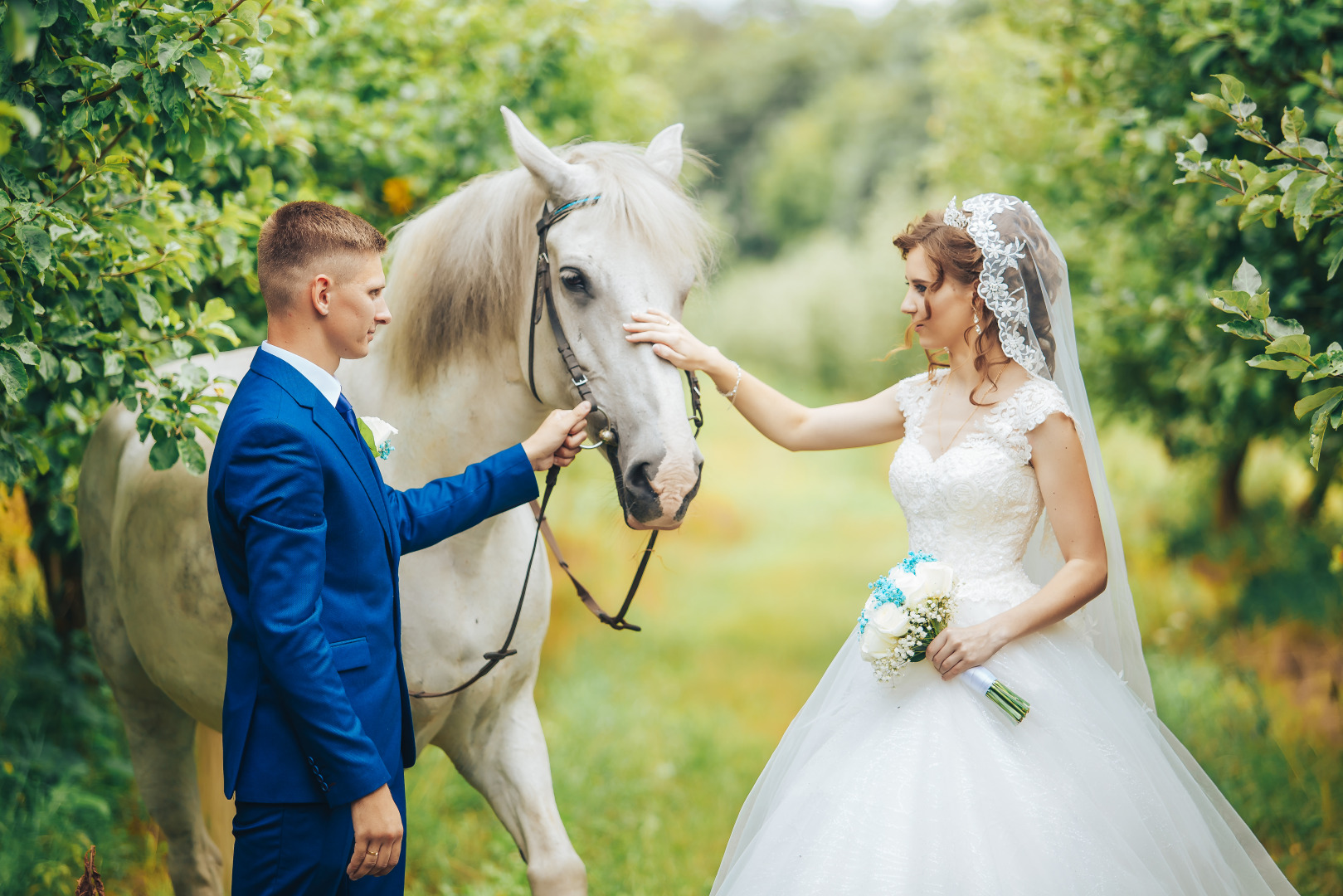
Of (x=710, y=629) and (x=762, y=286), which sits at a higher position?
(x=710, y=629)

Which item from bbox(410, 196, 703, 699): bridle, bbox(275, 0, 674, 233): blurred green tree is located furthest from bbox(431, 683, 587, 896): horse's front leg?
bbox(275, 0, 674, 233): blurred green tree

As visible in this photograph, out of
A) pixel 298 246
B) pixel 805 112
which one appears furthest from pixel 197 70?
pixel 805 112

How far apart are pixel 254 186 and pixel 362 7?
191 centimetres

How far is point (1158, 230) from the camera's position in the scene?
205 inches

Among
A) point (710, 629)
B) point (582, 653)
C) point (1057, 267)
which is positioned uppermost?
point (1057, 267)

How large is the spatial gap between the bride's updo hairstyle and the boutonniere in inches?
57.4

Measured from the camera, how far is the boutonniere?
2.21 meters

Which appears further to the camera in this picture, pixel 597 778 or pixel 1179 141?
pixel 597 778

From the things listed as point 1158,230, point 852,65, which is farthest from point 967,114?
point 852,65

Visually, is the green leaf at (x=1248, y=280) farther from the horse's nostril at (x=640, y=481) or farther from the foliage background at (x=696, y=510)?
the horse's nostril at (x=640, y=481)

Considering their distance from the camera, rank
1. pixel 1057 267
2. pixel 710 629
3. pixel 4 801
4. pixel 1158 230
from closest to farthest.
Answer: pixel 1057 267
pixel 4 801
pixel 1158 230
pixel 710 629

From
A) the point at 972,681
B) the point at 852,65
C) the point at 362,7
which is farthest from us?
the point at 852,65

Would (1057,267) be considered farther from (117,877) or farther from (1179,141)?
(117,877)

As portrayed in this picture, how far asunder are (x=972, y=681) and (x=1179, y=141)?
110 inches
